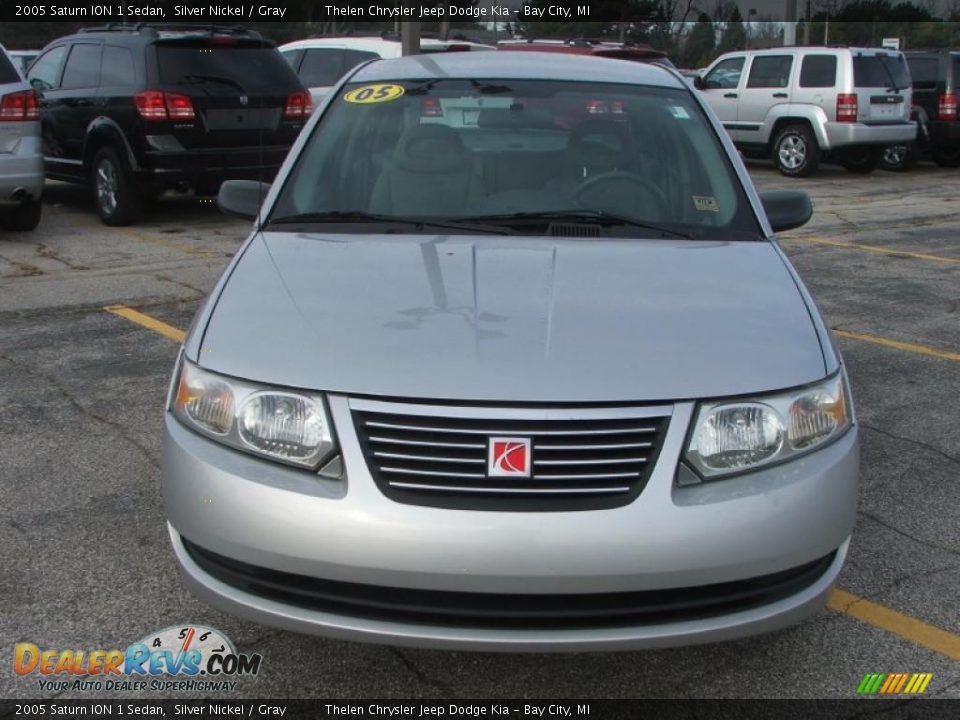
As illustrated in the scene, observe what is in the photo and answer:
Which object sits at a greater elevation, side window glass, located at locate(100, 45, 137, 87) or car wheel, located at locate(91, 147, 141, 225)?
side window glass, located at locate(100, 45, 137, 87)

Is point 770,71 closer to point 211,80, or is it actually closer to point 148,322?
point 211,80

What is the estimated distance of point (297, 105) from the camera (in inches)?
418

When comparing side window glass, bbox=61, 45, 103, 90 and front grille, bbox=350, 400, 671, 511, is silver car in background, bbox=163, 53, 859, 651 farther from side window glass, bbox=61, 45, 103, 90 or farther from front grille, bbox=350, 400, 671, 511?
side window glass, bbox=61, 45, 103, 90

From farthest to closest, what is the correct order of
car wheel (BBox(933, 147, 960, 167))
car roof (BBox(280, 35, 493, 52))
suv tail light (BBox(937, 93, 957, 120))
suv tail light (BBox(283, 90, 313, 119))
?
1. car wheel (BBox(933, 147, 960, 167))
2. suv tail light (BBox(937, 93, 957, 120))
3. car roof (BBox(280, 35, 493, 52))
4. suv tail light (BBox(283, 90, 313, 119))

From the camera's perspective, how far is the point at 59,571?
3420 mm

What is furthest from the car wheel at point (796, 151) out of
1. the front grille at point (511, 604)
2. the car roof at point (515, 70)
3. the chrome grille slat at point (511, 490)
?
the chrome grille slat at point (511, 490)

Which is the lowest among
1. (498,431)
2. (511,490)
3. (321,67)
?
(511,490)

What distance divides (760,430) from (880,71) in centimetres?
1530

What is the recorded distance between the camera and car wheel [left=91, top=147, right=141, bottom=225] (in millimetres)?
9969

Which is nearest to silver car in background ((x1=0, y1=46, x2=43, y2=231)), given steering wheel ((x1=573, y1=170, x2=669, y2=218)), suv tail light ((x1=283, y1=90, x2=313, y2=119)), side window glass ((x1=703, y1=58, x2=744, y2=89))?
suv tail light ((x1=283, y1=90, x2=313, y2=119))

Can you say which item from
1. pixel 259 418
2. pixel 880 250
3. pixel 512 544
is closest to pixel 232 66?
pixel 880 250

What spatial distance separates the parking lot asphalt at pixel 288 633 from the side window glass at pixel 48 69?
3643 mm

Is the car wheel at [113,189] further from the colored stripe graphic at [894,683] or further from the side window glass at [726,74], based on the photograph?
the side window glass at [726,74]

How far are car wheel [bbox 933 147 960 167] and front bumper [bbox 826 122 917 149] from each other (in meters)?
2.58
